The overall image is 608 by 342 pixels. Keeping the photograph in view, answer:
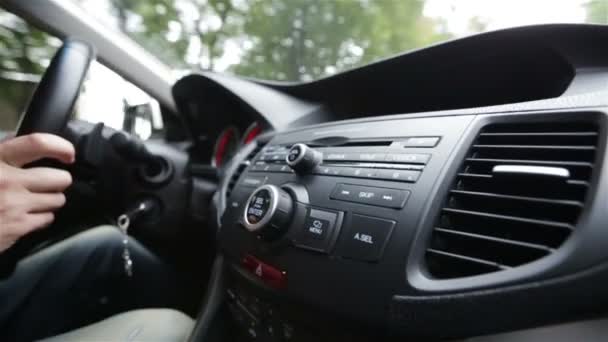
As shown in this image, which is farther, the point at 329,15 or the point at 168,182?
the point at 329,15

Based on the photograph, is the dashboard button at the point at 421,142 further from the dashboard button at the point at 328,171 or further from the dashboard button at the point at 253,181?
the dashboard button at the point at 253,181

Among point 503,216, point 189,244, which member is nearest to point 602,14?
point 503,216

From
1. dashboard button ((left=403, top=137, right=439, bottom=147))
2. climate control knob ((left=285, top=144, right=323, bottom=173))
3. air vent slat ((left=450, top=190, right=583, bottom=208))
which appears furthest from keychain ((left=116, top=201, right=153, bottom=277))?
air vent slat ((left=450, top=190, right=583, bottom=208))

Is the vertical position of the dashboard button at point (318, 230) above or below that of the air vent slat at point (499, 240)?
below

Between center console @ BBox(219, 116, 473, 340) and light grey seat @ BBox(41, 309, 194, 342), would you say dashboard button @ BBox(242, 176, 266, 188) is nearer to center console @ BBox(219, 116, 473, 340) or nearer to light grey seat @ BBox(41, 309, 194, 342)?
center console @ BBox(219, 116, 473, 340)

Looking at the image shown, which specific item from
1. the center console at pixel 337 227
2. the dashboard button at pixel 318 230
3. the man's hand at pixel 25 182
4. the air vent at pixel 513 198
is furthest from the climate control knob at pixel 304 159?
the man's hand at pixel 25 182

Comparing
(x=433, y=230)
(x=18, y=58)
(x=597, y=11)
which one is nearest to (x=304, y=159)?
(x=433, y=230)

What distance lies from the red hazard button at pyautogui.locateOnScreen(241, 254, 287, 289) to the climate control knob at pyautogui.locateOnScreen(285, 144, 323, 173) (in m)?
0.20

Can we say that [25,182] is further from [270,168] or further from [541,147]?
[541,147]

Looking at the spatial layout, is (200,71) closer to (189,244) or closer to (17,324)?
(189,244)

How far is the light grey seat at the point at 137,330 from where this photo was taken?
1.03 m

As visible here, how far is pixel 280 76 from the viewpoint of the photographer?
190cm

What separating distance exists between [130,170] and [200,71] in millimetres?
400

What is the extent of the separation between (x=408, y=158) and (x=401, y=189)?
0.07 m
